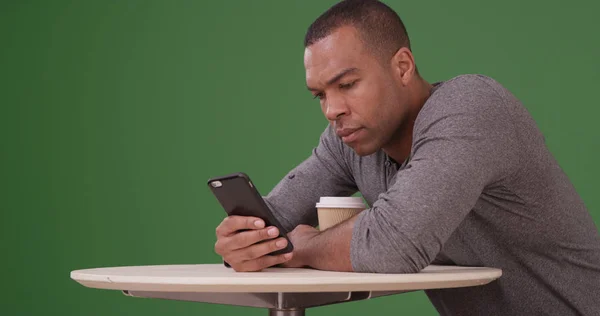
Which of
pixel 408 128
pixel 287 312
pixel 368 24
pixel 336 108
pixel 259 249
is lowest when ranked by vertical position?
pixel 287 312

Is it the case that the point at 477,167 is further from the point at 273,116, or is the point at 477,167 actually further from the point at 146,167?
the point at 146,167

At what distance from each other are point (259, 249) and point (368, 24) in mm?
630

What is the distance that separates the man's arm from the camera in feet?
5.11

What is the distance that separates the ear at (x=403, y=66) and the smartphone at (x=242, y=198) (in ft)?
1.75

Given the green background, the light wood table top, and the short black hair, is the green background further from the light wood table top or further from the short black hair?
the light wood table top

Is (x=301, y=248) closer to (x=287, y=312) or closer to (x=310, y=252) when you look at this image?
(x=310, y=252)

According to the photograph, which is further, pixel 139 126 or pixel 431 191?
pixel 139 126

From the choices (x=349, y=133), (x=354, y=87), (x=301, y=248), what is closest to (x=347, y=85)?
(x=354, y=87)

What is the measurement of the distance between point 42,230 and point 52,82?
A: 704 mm

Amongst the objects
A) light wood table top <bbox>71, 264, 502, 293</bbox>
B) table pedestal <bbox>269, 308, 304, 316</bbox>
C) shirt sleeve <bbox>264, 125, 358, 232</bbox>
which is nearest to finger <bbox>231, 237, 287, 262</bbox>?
table pedestal <bbox>269, 308, 304, 316</bbox>

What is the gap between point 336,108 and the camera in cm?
189

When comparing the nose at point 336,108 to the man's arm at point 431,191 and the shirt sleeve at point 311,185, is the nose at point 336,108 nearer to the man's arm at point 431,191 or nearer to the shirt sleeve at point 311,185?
the man's arm at point 431,191

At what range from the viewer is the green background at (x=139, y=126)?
364 cm

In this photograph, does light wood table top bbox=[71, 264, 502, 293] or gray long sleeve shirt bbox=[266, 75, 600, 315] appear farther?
gray long sleeve shirt bbox=[266, 75, 600, 315]
